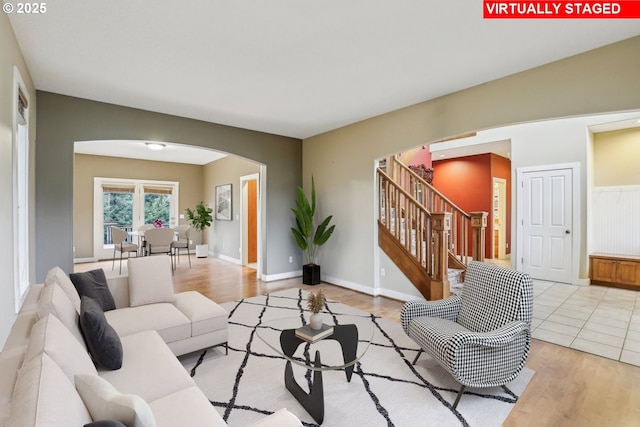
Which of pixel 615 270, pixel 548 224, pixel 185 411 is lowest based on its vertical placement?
pixel 615 270

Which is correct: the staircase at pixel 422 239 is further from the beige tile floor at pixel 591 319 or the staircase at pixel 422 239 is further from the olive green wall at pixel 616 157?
the olive green wall at pixel 616 157

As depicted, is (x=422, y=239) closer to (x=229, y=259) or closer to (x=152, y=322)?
(x=152, y=322)

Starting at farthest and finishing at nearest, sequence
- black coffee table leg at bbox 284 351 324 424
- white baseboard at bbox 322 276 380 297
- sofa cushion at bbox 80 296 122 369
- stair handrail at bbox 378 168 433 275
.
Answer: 1. white baseboard at bbox 322 276 380 297
2. stair handrail at bbox 378 168 433 275
3. black coffee table leg at bbox 284 351 324 424
4. sofa cushion at bbox 80 296 122 369

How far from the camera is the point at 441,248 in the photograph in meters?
3.95

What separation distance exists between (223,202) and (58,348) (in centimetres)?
708

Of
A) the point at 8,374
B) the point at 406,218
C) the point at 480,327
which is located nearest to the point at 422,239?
the point at 406,218

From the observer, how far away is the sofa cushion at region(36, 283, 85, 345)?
1593mm

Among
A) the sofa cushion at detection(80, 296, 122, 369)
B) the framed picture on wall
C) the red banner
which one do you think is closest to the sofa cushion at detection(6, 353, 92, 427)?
the sofa cushion at detection(80, 296, 122, 369)

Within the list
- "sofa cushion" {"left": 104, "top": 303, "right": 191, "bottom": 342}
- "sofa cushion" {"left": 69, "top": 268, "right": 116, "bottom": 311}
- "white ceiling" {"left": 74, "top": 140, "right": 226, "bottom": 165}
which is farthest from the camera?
"white ceiling" {"left": 74, "top": 140, "right": 226, "bottom": 165}

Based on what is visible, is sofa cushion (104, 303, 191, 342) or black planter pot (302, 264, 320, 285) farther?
black planter pot (302, 264, 320, 285)

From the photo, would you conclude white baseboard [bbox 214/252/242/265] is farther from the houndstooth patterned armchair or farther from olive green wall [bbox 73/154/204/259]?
the houndstooth patterned armchair

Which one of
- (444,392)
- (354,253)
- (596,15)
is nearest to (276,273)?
(354,253)

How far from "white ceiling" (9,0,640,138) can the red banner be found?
0.07m

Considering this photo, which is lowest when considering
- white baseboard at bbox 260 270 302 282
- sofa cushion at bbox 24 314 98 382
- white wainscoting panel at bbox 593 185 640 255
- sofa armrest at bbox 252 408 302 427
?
white baseboard at bbox 260 270 302 282
